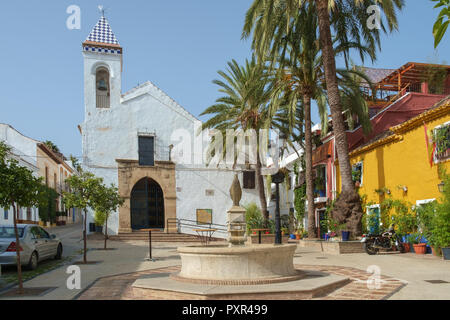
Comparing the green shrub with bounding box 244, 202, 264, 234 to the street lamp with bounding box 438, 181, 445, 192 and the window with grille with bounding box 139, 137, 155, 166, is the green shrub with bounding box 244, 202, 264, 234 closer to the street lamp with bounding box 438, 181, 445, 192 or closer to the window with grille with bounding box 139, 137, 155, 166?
the window with grille with bounding box 139, 137, 155, 166

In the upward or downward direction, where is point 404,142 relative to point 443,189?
upward

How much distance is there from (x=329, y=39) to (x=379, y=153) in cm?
567

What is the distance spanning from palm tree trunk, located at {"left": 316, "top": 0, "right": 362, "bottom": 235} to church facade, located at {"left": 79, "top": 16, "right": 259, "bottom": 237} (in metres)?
13.0

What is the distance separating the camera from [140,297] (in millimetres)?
7688

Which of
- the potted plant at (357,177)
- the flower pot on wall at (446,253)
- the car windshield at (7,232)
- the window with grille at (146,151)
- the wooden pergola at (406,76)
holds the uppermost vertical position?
the wooden pergola at (406,76)

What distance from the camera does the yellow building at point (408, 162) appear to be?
A: 1478cm

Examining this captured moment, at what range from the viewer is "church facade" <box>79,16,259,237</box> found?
27484mm

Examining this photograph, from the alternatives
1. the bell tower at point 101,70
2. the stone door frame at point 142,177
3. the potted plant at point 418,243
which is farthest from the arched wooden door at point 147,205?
the potted plant at point 418,243

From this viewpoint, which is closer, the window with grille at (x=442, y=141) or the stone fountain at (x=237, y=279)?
the stone fountain at (x=237, y=279)

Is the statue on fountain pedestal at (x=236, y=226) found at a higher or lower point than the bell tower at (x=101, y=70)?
lower

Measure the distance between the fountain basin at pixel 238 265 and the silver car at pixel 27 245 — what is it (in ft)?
18.2

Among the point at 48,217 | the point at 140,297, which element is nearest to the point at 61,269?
the point at 140,297

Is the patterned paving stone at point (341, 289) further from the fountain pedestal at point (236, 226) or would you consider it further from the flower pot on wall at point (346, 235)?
the flower pot on wall at point (346, 235)
